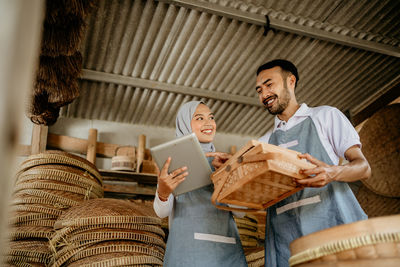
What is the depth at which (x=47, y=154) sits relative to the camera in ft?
12.1

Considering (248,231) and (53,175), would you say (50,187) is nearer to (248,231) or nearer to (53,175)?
(53,175)

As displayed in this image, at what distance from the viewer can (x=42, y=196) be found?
11.4 ft

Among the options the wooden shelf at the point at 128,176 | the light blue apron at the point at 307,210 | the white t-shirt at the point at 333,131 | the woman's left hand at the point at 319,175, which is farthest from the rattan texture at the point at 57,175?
the woman's left hand at the point at 319,175

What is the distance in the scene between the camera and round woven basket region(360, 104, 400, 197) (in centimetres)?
446

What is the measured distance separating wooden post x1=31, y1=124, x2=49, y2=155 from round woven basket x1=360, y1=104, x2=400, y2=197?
415 centimetres

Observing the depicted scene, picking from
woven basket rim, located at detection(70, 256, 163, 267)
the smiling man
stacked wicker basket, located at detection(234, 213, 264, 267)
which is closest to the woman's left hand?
the smiling man

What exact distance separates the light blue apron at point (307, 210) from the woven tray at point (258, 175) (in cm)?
17

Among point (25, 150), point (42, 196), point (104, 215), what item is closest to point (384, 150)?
point (104, 215)

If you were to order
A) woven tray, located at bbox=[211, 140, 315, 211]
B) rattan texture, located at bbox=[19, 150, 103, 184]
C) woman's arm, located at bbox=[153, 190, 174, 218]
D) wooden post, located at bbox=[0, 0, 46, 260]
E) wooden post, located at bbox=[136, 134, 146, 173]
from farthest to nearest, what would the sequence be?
wooden post, located at bbox=[136, 134, 146, 173], rattan texture, located at bbox=[19, 150, 103, 184], woman's arm, located at bbox=[153, 190, 174, 218], woven tray, located at bbox=[211, 140, 315, 211], wooden post, located at bbox=[0, 0, 46, 260]

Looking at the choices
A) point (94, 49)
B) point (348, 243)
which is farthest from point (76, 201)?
point (348, 243)

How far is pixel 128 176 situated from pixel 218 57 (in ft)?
6.87

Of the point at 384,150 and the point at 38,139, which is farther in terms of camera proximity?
the point at 38,139

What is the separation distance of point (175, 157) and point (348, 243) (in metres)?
1.31

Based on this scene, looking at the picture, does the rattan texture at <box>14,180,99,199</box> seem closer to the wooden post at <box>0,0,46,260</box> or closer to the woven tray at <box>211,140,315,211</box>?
the woven tray at <box>211,140,315,211</box>
